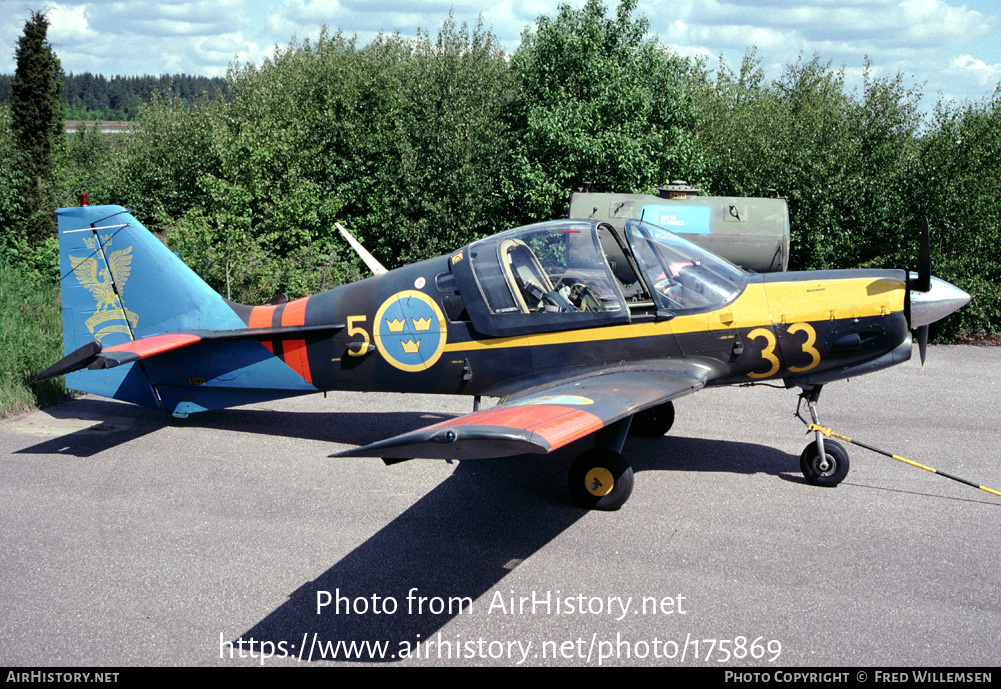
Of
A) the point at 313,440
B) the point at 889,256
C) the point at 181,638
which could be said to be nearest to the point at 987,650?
the point at 181,638

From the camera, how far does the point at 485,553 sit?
5277 millimetres

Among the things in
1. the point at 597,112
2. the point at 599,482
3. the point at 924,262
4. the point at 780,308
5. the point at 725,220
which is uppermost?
the point at 597,112

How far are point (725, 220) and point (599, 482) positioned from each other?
7.60 metres

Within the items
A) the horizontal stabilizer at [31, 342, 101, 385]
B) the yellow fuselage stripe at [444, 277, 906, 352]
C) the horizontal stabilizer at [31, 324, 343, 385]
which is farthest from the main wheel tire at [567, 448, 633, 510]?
the horizontal stabilizer at [31, 342, 101, 385]

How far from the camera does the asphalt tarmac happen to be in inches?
165

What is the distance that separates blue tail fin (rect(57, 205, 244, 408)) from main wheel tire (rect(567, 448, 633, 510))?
389cm

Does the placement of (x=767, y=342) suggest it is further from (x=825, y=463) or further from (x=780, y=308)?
(x=825, y=463)

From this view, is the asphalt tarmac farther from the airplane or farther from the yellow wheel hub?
the airplane

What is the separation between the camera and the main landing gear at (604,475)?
19.2ft

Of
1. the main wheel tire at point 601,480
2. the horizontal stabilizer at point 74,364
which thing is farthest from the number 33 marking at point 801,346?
the horizontal stabilizer at point 74,364

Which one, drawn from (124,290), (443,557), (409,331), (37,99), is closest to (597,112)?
(409,331)

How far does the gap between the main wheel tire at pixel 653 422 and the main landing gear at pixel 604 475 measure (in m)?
1.77

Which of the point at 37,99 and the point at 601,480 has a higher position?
the point at 37,99

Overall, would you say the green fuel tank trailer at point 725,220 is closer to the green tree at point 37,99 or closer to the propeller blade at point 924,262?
the propeller blade at point 924,262
